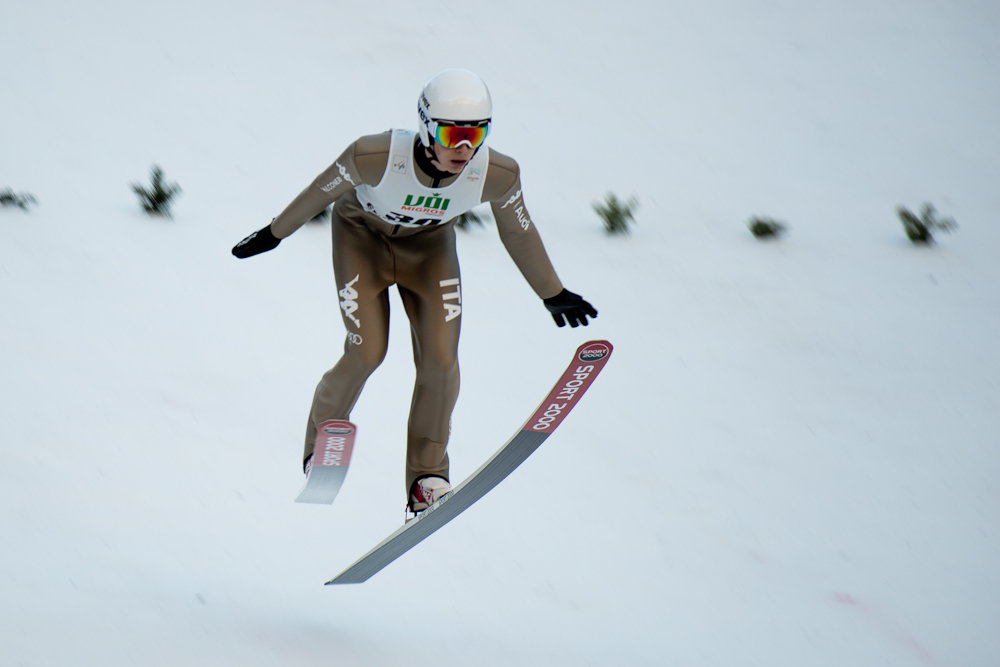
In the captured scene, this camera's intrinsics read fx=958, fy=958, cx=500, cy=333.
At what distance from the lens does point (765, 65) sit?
10.4 meters

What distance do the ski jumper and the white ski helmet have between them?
0.68 ft

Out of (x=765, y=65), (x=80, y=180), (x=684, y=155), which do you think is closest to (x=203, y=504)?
(x=80, y=180)

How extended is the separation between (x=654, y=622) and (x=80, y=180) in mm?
5053

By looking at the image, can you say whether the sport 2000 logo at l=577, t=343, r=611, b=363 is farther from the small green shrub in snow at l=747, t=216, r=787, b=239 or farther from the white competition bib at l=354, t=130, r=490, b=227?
the small green shrub in snow at l=747, t=216, r=787, b=239

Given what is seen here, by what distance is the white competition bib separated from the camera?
3100 mm

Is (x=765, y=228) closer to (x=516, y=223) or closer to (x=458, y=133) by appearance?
(x=516, y=223)

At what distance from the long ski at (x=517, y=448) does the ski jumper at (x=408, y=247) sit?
0.88ft

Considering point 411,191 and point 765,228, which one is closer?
point 411,191

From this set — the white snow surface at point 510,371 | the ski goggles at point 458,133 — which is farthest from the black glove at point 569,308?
the white snow surface at point 510,371

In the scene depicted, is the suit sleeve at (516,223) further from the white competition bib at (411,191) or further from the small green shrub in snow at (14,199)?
the small green shrub in snow at (14,199)

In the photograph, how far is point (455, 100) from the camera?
9.48 ft

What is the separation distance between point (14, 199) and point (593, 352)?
15.2 ft

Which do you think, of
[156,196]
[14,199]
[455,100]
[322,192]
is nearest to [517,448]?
[322,192]

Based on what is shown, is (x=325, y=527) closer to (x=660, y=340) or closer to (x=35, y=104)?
(x=660, y=340)
